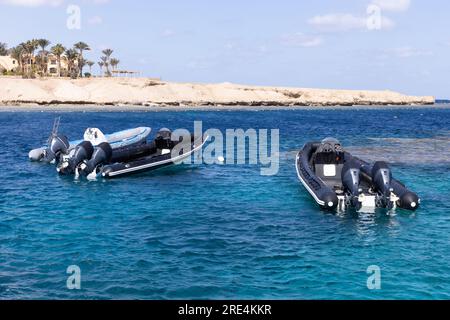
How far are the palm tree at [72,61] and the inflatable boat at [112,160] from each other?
12372 cm

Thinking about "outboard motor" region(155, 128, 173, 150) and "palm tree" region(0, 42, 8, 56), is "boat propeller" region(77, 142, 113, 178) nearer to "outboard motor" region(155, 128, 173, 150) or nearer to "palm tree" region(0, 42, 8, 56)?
"outboard motor" region(155, 128, 173, 150)

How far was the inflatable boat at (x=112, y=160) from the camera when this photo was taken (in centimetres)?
2827

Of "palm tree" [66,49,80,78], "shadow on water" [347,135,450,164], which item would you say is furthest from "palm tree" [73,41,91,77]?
"shadow on water" [347,135,450,164]

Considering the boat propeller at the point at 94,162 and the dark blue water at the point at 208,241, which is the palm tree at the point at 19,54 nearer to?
the dark blue water at the point at 208,241

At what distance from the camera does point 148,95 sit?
5738 inches

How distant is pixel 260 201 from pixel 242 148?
79.2ft

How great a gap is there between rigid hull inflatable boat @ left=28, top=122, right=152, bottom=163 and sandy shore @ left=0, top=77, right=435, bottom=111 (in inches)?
3248

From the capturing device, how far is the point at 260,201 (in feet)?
79.0

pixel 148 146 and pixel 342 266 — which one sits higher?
pixel 148 146

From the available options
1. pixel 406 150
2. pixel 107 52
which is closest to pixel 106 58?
pixel 107 52

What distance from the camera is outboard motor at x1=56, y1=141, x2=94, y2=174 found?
28.2 metres
